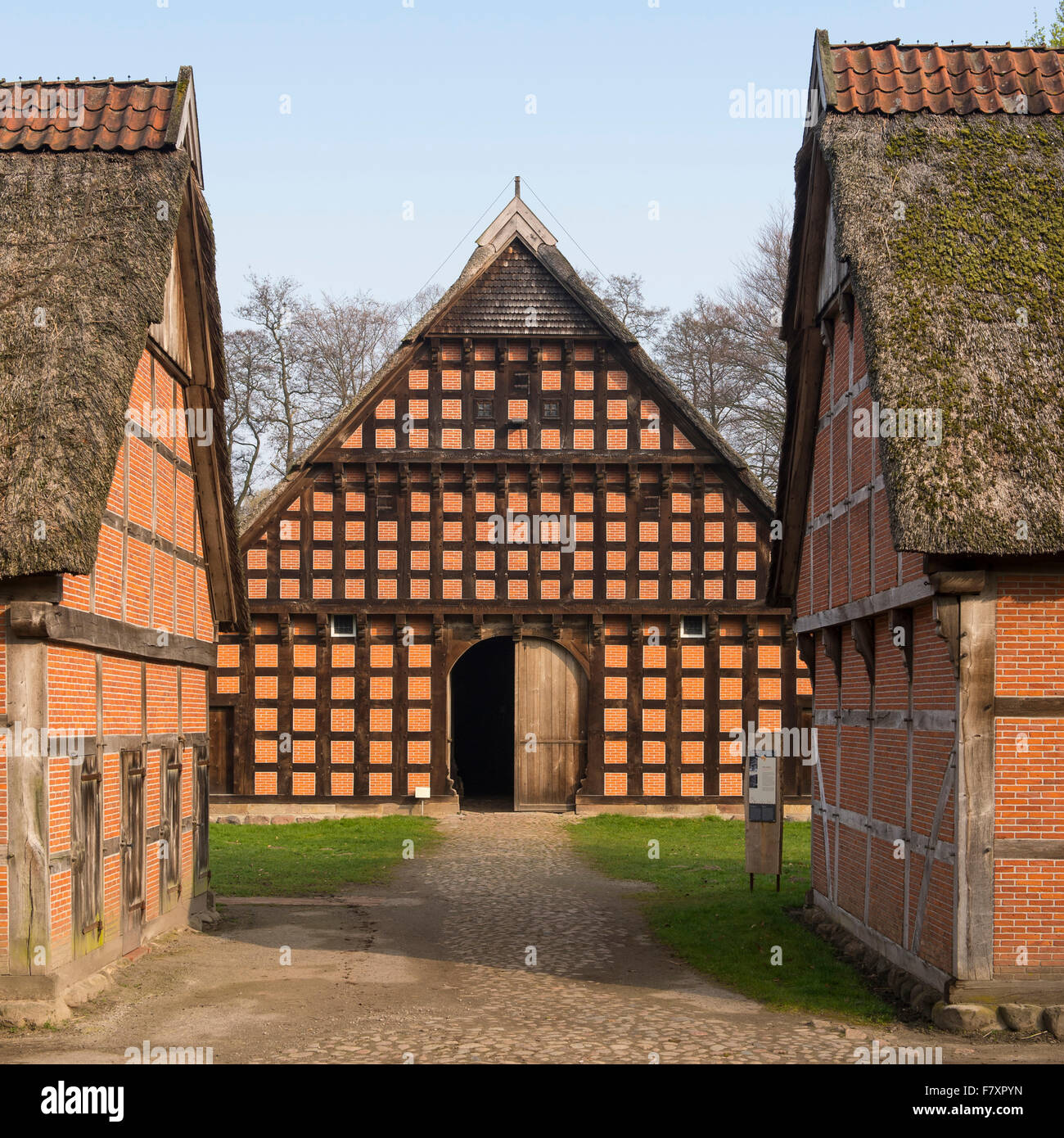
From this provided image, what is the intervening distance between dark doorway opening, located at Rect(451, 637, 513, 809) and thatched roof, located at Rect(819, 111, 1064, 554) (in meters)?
21.6

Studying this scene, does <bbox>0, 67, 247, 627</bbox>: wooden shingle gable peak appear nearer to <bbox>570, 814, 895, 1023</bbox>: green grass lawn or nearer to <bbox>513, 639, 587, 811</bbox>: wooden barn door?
<bbox>570, 814, 895, 1023</bbox>: green grass lawn

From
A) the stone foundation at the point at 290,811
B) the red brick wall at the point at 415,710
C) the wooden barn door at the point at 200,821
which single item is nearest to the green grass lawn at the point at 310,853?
the stone foundation at the point at 290,811

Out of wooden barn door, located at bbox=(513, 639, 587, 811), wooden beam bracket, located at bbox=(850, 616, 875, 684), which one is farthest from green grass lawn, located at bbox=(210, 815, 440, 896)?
wooden beam bracket, located at bbox=(850, 616, 875, 684)

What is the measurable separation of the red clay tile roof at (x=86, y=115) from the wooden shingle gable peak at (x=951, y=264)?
652 cm

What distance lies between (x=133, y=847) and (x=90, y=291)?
516 centimetres

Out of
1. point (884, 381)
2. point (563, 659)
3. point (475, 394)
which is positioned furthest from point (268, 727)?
point (884, 381)

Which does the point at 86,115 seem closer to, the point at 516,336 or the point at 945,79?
the point at 945,79

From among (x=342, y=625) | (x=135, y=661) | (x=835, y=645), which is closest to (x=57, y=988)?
(x=135, y=661)

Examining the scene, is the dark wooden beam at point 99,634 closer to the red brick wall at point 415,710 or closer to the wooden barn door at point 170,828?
the wooden barn door at point 170,828

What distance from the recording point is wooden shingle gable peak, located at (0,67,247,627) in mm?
9641

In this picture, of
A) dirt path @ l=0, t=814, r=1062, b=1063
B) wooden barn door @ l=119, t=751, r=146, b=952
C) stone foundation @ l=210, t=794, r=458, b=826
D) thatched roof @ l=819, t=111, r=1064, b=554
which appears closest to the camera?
dirt path @ l=0, t=814, r=1062, b=1063
